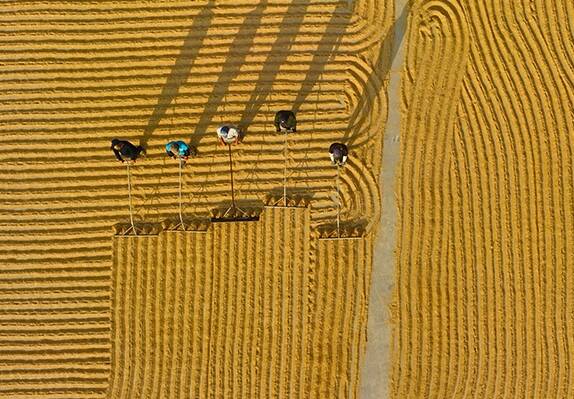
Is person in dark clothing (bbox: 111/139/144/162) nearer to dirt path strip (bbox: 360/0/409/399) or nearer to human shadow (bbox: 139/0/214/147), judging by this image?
human shadow (bbox: 139/0/214/147)

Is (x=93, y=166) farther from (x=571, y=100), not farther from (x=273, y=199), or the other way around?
(x=571, y=100)

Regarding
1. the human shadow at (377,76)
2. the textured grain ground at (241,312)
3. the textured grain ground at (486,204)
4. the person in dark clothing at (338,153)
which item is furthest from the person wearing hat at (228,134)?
the textured grain ground at (486,204)

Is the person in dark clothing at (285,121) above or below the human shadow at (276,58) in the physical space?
below

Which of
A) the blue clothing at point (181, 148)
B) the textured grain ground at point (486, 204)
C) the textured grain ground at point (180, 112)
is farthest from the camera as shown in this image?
the textured grain ground at point (180, 112)

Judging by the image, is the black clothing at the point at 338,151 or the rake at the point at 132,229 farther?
the rake at the point at 132,229

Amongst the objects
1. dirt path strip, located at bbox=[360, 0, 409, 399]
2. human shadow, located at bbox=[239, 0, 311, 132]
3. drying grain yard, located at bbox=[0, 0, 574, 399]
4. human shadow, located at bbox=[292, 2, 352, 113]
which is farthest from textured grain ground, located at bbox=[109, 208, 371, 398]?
human shadow, located at bbox=[292, 2, 352, 113]

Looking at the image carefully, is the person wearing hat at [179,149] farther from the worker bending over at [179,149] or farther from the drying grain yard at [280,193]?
the drying grain yard at [280,193]
